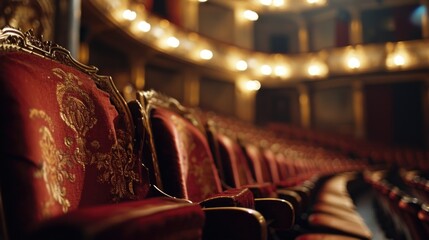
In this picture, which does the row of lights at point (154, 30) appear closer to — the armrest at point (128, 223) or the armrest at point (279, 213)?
the armrest at point (279, 213)

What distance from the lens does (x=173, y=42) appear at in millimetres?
3695

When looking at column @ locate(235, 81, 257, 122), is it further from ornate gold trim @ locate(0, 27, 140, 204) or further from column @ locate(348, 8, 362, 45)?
ornate gold trim @ locate(0, 27, 140, 204)

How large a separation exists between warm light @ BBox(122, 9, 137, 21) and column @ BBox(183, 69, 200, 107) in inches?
44.2

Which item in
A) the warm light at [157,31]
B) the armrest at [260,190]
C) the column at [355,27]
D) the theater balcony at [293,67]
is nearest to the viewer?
the armrest at [260,190]

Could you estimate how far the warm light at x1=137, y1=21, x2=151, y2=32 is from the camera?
3.24 metres

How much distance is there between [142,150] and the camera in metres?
0.38

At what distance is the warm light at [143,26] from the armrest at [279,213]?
3.02 metres

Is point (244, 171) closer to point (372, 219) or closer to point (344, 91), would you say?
point (372, 219)

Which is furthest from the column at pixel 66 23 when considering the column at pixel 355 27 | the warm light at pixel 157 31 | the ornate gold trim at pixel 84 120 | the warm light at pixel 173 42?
the column at pixel 355 27

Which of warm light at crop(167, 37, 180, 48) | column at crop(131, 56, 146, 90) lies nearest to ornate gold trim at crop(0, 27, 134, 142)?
column at crop(131, 56, 146, 90)

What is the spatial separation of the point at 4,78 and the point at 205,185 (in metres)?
0.29

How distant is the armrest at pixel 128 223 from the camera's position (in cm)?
16

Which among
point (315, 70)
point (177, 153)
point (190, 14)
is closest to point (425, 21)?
point (315, 70)

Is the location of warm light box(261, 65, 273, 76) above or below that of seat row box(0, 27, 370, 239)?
above
